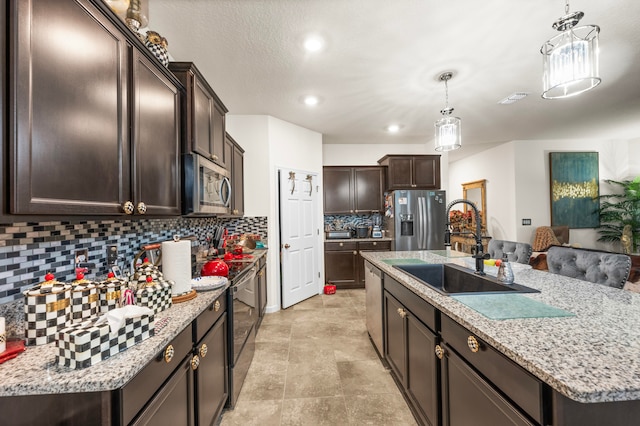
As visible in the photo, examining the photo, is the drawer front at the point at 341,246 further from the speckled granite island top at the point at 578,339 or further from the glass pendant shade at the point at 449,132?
the speckled granite island top at the point at 578,339

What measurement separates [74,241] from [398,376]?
2.17 m

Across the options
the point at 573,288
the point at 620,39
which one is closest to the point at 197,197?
the point at 573,288

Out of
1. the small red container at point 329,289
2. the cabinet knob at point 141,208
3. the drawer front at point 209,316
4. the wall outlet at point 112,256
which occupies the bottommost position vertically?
the small red container at point 329,289

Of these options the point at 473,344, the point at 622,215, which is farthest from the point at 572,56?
the point at 622,215

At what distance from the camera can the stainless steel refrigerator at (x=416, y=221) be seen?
4559mm

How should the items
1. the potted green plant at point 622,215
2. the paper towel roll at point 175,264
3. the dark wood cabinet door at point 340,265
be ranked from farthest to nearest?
the potted green plant at point 622,215 → the dark wood cabinet door at point 340,265 → the paper towel roll at point 175,264

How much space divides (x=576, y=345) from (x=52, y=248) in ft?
6.69

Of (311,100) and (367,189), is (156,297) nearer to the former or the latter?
(311,100)

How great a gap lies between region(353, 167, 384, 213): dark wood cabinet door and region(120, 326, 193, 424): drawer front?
418 centimetres

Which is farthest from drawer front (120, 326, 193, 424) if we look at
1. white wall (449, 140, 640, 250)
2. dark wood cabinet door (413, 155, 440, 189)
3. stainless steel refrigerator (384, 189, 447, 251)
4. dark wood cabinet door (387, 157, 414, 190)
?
white wall (449, 140, 640, 250)

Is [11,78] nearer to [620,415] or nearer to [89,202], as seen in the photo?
[89,202]

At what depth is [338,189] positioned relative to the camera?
504 cm

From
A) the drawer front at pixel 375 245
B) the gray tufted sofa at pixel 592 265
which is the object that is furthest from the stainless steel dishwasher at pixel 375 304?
the drawer front at pixel 375 245

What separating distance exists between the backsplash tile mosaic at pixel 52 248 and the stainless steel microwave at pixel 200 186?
1.39ft
